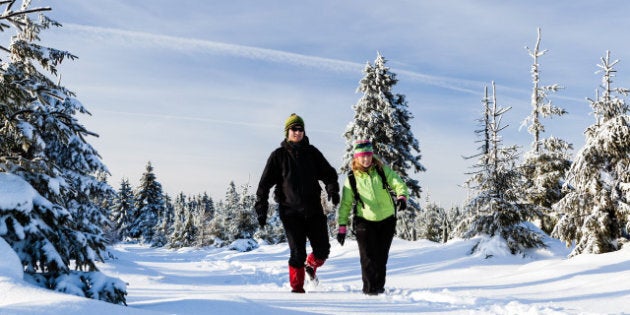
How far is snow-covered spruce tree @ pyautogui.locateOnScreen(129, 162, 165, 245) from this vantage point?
5994 centimetres

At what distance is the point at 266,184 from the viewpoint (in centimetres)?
619

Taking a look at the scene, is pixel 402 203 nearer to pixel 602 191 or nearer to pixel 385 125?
pixel 602 191

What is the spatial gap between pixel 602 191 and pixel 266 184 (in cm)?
946

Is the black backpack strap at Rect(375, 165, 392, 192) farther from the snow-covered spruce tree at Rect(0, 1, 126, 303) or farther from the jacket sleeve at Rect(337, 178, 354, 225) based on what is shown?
the snow-covered spruce tree at Rect(0, 1, 126, 303)

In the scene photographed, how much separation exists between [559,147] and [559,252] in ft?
36.5

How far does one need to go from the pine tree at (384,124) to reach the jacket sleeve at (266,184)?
18.5 metres

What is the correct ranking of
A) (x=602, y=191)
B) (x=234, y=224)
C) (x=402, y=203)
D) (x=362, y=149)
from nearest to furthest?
(x=402, y=203) → (x=362, y=149) → (x=602, y=191) → (x=234, y=224)

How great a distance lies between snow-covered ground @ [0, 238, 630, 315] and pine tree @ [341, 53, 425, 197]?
34.3ft

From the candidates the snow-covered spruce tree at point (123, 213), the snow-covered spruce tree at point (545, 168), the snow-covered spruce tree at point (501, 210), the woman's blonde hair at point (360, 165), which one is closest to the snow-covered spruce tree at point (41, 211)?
the woman's blonde hair at point (360, 165)

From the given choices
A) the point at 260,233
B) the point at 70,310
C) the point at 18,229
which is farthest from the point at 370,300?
the point at 260,233

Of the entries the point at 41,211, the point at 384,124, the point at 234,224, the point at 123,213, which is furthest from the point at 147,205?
the point at 41,211

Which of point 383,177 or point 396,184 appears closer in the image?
point 396,184

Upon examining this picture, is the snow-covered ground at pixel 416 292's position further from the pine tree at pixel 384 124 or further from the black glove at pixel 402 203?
the pine tree at pixel 384 124

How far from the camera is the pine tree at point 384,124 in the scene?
81.2ft
